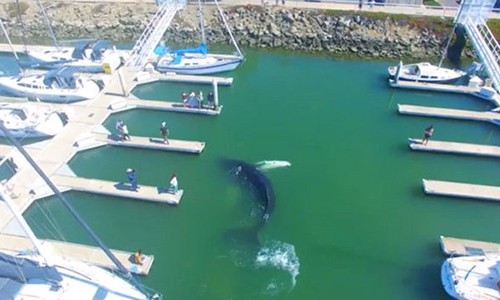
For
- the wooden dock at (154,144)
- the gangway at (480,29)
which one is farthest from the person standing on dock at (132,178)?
the gangway at (480,29)

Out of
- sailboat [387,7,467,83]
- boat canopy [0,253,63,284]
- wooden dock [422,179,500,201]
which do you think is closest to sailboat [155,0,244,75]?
sailboat [387,7,467,83]

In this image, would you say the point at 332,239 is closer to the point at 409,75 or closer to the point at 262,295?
the point at 262,295

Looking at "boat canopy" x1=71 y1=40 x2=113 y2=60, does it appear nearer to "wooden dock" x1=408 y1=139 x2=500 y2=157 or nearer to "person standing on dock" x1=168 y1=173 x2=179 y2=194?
"person standing on dock" x1=168 y1=173 x2=179 y2=194

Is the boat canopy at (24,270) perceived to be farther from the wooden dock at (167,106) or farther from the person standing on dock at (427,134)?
the person standing on dock at (427,134)

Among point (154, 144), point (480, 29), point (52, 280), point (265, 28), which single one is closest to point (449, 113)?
point (480, 29)

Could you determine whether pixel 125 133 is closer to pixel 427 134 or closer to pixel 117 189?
pixel 117 189

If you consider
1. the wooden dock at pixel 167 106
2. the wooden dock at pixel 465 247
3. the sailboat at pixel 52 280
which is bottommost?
the wooden dock at pixel 465 247

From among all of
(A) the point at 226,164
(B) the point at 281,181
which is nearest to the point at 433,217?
(B) the point at 281,181
